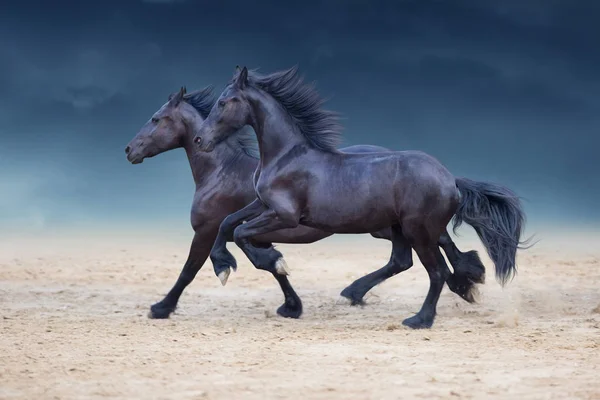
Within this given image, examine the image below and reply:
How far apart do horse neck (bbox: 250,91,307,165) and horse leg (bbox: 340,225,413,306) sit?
126cm

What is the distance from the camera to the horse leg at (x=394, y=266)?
896 cm

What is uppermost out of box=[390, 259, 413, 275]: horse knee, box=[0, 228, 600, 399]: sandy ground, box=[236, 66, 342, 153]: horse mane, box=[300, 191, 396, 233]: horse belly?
box=[236, 66, 342, 153]: horse mane

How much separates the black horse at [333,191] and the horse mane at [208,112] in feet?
3.29

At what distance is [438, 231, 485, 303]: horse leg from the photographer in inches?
351

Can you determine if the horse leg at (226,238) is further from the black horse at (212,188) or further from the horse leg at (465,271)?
the horse leg at (465,271)

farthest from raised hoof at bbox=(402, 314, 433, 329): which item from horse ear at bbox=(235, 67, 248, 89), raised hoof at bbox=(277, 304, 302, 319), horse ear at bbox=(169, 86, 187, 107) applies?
horse ear at bbox=(169, 86, 187, 107)

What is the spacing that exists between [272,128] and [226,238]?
1051mm

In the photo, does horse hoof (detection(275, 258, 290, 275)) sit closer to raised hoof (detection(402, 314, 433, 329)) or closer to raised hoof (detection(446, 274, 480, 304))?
raised hoof (detection(402, 314, 433, 329))

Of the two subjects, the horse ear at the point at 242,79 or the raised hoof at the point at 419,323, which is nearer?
the raised hoof at the point at 419,323

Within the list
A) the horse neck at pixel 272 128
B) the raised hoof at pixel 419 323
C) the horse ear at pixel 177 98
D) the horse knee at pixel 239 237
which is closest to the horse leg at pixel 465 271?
the raised hoof at pixel 419 323

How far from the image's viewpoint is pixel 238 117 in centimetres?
855

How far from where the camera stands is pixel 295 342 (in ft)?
24.5

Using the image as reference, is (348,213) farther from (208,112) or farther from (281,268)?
(208,112)

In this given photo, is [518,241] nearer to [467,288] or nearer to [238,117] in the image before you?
[467,288]
